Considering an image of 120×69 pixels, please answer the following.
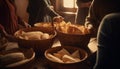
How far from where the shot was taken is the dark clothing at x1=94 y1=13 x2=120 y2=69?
4.05ft

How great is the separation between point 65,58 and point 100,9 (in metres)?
0.76

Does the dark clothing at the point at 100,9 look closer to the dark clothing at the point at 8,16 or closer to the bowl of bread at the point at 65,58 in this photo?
the bowl of bread at the point at 65,58

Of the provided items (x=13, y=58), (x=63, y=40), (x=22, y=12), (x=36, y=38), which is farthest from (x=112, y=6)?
(x=22, y=12)

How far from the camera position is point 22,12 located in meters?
4.71

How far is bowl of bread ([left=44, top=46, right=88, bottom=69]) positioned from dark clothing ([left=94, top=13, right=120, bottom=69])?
157 millimetres

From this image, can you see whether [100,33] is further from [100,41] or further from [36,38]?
[36,38]

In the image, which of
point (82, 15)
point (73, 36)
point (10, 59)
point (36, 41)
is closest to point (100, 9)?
point (73, 36)

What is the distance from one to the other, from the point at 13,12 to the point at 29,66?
1324mm

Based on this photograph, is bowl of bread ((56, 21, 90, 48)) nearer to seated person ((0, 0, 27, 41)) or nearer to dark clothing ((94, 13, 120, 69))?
dark clothing ((94, 13, 120, 69))

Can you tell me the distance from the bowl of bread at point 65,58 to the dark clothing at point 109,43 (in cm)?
16

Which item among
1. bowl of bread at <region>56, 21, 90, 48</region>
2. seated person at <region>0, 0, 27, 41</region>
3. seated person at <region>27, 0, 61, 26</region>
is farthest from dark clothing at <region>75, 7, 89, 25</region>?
bowl of bread at <region>56, 21, 90, 48</region>

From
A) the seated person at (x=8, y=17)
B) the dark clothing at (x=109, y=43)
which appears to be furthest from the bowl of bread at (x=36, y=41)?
the seated person at (x=8, y=17)

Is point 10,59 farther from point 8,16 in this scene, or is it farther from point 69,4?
point 69,4

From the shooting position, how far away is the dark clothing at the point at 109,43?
4.05 feet
